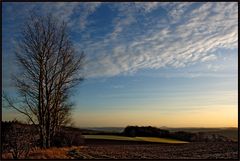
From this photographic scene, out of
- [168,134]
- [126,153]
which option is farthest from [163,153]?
[168,134]

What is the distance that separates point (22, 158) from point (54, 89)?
7.44 m

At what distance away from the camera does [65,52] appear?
65.9 ft

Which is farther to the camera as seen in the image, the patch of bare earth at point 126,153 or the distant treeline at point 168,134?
the distant treeline at point 168,134

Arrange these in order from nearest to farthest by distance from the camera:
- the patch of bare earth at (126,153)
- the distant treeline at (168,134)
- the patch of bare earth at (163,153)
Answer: the patch of bare earth at (126,153) < the patch of bare earth at (163,153) < the distant treeline at (168,134)

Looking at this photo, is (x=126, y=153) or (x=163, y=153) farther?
(x=163, y=153)

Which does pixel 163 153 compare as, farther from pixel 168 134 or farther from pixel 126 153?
pixel 168 134

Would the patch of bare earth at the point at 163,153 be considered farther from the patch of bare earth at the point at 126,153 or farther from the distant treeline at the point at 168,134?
the distant treeline at the point at 168,134

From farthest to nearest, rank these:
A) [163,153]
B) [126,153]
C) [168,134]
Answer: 1. [168,134]
2. [163,153]
3. [126,153]

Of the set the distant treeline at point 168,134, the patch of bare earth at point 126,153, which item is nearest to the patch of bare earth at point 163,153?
the patch of bare earth at point 126,153

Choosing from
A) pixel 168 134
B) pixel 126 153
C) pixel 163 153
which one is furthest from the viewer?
pixel 168 134

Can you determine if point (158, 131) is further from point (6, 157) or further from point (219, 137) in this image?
point (6, 157)

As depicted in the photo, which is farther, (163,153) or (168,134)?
(168,134)

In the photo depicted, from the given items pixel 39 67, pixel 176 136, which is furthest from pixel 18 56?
pixel 176 136

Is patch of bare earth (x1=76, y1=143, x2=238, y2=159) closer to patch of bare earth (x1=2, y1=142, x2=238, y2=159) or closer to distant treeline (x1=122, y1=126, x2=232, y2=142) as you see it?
patch of bare earth (x1=2, y1=142, x2=238, y2=159)
